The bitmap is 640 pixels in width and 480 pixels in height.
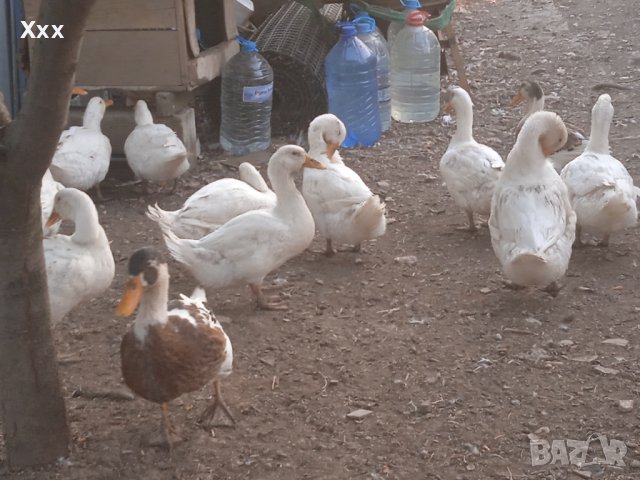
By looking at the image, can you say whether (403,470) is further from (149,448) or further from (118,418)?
(118,418)

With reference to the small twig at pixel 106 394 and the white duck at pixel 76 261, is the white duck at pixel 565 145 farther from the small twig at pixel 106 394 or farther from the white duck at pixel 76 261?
the small twig at pixel 106 394

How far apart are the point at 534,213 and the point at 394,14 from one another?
13.1 feet

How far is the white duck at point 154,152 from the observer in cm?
582

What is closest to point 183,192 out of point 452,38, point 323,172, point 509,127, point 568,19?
point 323,172

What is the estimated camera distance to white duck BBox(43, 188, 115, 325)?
12.6 ft

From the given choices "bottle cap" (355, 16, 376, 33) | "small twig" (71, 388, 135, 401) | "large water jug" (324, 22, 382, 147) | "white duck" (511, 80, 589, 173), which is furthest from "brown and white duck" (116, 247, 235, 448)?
"bottle cap" (355, 16, 376, 33)

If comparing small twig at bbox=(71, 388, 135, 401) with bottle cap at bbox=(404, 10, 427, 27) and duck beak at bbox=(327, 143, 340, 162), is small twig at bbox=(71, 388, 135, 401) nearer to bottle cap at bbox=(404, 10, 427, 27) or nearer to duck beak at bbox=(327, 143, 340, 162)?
duck beak at bbox=(327, 143, 340, 162)

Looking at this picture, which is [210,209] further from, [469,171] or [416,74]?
[416,74]

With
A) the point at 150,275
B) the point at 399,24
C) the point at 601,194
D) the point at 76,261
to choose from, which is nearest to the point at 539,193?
the point at 601,194

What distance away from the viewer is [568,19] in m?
10.9

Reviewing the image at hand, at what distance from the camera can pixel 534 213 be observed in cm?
432

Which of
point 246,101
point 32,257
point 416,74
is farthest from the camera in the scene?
point 416,74

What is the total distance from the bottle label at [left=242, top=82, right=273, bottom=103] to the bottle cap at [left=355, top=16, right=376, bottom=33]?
1.09 m

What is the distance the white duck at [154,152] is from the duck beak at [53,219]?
1.36 meters
